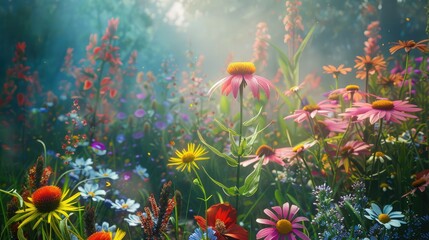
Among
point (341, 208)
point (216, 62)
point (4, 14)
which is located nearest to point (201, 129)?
point (341, 208)

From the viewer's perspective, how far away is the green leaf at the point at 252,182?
1.50 metres

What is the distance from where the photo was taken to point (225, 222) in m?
1.54

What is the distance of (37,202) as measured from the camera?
1174 millimetres

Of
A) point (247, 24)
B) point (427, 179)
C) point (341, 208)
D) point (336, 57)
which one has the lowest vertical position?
point (341, 208)

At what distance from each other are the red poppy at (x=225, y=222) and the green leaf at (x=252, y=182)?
95mm

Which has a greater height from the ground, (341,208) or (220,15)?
(220,15)

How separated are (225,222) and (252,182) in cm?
20

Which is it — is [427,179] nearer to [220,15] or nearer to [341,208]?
[341,208]

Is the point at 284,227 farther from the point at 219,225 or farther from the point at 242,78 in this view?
the point at 242,78

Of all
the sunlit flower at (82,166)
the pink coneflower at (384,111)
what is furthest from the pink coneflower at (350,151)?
the sunlit flower at (82,166)

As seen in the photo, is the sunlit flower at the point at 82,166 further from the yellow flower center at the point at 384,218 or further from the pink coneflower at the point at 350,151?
the yellow flower center at the point at 384,218

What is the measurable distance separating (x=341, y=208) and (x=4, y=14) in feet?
23.9

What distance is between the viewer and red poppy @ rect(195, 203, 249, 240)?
147 cm

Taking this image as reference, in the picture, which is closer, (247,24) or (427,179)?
(427,179)
